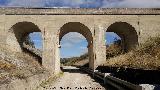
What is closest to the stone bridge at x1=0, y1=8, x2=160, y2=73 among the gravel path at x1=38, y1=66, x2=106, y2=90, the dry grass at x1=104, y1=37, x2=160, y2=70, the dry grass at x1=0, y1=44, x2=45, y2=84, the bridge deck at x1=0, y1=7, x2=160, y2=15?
the bridge deck at x1=0, y1=7, x2=160, y2=15

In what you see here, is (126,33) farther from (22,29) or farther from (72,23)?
(22,29)

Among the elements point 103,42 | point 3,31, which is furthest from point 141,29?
point 3,31

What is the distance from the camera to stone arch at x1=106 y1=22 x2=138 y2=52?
34594mm

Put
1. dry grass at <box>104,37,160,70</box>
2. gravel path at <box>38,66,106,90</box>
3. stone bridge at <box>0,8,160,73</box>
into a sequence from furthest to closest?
stone bridge at <box>0,8,160,73</box>, dry grass at <box>104,37,160,70</box>, gravel path at <box>38,66,106,90</box>

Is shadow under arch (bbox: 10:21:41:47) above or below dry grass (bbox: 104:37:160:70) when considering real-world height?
above

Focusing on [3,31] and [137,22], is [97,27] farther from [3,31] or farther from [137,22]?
[3,31]

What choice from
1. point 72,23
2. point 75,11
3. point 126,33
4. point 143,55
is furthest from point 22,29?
point 143,55

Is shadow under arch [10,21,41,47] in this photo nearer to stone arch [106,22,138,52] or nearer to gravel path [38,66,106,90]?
stone arch [106,22,138,52]

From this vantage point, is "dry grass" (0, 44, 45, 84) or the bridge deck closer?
"dry grass" (0, 44, 45, 84)

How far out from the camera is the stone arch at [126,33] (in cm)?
3459

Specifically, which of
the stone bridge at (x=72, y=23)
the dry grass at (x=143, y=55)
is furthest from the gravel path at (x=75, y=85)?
the stone bridge at (x=72, y=23)

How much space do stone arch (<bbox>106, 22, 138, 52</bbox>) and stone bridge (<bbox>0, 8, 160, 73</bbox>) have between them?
0.36 feet

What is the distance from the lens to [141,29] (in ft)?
112

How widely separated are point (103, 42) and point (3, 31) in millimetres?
10743
